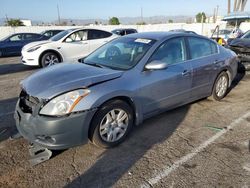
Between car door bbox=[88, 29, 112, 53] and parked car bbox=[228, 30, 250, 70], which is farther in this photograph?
car door bbox=[88, 29, 112, 53]

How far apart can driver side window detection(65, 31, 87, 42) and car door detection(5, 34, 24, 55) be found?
252 inches

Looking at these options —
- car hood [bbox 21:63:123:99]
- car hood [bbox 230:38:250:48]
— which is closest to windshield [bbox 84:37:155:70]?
car hood [bbox 21:63:123:99]

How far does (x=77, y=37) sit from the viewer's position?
30.5 ft

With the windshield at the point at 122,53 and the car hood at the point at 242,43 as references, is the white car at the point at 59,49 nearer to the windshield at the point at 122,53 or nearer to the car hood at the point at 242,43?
the windshield at the point at 122,53

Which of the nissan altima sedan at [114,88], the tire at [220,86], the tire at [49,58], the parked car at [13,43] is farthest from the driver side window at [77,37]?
the parked car at [13,43]

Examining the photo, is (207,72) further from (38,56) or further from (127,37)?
(38,56)

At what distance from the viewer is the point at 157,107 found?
3.79m

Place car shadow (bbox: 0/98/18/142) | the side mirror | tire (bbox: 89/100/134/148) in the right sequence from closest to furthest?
tire (bbox: 89/100/134/148)
the side mirror
car shadow (bbox: 0/98/18/142)

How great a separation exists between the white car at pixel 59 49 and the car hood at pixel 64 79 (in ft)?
17.5

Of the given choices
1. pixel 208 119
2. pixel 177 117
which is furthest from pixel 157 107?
pixel 208 119

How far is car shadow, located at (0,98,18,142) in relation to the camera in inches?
148

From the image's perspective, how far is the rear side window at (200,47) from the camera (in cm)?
434

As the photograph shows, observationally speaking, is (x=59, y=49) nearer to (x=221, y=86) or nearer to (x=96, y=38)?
(x=96, y=38)

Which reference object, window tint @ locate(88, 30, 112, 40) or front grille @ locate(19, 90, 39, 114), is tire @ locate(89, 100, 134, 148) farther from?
window tint @ locate(88, 30, 112, 40)
